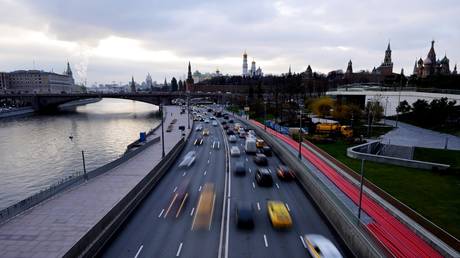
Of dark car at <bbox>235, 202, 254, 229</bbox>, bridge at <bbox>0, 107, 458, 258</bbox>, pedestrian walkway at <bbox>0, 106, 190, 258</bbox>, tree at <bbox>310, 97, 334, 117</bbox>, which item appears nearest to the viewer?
pedestrian walkway at <bbox>0, 106, 190, 258</bbox>

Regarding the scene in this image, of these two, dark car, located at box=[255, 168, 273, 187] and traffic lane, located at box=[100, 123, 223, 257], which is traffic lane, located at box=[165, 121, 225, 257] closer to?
traffic lane, located at box=[100, 123, 223, 257]

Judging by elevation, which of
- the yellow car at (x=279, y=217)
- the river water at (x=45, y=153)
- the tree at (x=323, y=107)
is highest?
the tree at (x=323, y=107)

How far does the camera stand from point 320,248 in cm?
1608

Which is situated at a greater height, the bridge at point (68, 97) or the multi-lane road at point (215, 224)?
the bridge at point (68, 97)

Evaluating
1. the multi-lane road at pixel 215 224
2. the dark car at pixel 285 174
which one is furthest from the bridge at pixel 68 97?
the multi-lane road at pixel 215 224

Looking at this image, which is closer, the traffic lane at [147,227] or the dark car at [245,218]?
the traffic lane at [147,227]

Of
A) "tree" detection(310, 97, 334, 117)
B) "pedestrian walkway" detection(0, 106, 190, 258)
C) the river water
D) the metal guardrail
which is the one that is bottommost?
the river water

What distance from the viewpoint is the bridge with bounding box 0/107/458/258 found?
51.9ft

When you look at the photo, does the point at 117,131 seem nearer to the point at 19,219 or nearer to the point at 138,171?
the point at 138,171

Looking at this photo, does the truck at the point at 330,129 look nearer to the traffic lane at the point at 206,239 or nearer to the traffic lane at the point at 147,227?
the traffic lane at the point at 206,239

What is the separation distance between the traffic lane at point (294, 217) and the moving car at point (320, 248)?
0.79 metres

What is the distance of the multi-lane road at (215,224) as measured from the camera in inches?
683

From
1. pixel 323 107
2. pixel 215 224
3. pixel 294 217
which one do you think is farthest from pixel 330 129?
pixel 215 224

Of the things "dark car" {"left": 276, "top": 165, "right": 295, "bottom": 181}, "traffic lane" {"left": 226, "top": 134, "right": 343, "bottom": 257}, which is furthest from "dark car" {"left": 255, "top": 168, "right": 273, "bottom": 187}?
"dark car" {"left": 276, "top": 165, "right": 295, "bottom": 181}
